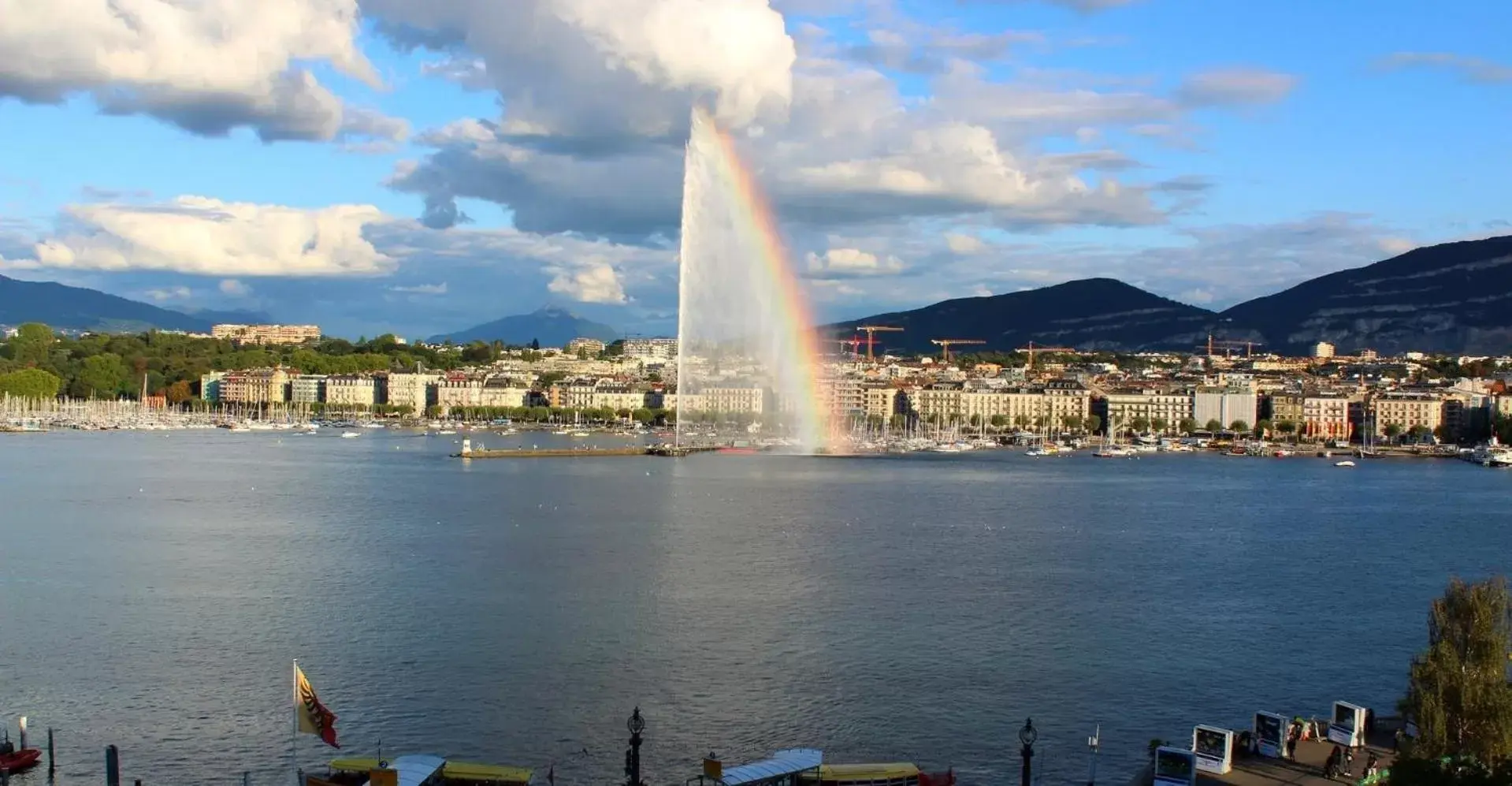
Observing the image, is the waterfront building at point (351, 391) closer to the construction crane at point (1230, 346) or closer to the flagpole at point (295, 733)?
the flagpole at point (295, 733)

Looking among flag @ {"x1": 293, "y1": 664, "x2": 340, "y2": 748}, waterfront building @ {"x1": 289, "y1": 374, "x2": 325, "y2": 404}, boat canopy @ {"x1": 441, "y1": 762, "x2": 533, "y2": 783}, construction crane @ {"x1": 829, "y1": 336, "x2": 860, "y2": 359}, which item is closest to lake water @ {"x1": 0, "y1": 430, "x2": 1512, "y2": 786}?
boat canopy @ {"x1": 441, "y1": 762, "x2": 533, "y2": 783}

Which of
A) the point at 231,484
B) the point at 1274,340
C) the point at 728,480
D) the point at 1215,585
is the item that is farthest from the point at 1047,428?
the point at 1274,340

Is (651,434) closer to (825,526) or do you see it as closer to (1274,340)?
(825,526)

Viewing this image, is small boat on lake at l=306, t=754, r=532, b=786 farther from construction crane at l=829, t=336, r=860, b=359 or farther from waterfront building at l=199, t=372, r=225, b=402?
construction crane at l=829, t=336, r=860, b=359

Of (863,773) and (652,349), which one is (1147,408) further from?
(652,349)

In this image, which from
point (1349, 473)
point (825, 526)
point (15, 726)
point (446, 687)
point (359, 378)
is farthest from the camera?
point (359, 378)

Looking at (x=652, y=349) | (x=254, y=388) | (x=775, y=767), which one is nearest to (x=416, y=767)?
(x=775, y=767)

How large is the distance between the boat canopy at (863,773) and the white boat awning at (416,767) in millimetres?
2578

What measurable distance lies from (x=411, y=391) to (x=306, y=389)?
6361mm

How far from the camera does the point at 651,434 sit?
7144 cm

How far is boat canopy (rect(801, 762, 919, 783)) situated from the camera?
10094 millimetres

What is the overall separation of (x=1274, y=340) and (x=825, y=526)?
150525 millimetres

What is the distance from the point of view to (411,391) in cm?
9138

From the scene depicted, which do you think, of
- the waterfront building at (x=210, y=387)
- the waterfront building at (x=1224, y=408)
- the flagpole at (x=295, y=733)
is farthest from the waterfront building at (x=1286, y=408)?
the flagpole at (x=295, y=733)
